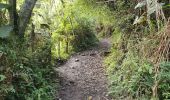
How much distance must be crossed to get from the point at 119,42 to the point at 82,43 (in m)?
4.48

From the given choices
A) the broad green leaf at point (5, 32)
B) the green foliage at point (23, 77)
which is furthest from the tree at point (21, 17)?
the broad green leaf at point (5, 32)

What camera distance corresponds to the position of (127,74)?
18.3 ft

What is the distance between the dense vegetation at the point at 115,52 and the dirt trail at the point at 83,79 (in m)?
0.23

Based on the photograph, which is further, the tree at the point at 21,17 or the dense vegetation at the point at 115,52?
the tree at the point at 21,17

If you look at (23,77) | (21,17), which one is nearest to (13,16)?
(21,17)

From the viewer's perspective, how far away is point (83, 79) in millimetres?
7129

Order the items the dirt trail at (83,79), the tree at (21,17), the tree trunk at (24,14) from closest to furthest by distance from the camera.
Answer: the dirt trail at (83,79) < the tree at (21,17) < the tree trunk at (24,14)

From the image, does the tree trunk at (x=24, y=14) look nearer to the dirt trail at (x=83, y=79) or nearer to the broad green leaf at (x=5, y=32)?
the broad green leaf at (x=5, y=32)

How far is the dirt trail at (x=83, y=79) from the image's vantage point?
6035 millimetres

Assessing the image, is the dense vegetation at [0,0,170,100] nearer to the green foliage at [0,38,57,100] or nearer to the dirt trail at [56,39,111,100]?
the green foliage at [0,38,57,100]

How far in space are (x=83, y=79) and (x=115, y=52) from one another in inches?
52.8

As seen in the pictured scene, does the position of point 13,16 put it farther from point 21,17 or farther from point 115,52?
point 115,52

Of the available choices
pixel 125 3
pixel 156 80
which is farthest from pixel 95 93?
pixel 125 3

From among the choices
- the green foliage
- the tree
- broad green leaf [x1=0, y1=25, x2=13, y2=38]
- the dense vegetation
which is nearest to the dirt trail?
the dense vegetation
